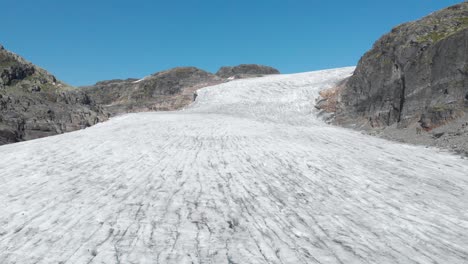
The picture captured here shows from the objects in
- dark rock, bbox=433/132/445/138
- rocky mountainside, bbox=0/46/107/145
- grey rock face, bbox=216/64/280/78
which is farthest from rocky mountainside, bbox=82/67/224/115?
dark rock, bbox=433/132/445/138

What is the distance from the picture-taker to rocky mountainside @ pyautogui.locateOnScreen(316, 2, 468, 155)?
1525 centimetres

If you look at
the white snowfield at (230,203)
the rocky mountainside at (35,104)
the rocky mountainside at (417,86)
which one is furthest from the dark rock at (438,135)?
the rocky mountainside at (35,104)

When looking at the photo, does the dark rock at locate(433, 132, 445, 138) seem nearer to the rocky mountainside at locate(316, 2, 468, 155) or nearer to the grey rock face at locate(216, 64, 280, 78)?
the rocky mountainside at locate(316, 2, 468, 155)

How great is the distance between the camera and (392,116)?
20156mm

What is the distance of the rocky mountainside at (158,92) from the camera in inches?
1775

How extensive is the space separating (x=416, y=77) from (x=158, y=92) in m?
39.9

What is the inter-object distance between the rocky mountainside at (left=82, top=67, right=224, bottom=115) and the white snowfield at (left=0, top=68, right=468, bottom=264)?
30.7 meters

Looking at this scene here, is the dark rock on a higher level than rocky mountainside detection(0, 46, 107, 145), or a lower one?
lower

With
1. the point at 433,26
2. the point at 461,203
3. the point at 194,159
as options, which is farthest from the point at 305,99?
the point at 461,203

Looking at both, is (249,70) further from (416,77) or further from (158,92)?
(416,77)

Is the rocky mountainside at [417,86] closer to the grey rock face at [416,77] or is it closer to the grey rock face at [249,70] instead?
the grey rock face at [416,77]

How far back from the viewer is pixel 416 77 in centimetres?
1919

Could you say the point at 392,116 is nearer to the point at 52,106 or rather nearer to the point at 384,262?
the point at 384,262

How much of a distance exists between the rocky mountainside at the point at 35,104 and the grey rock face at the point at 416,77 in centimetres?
1932
